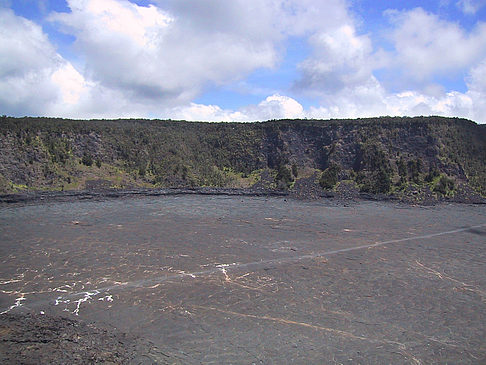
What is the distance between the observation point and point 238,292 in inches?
452

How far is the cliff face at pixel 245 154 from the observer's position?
36719 mm

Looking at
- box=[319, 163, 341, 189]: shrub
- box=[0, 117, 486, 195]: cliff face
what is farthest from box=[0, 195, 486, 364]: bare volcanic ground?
box=[319, 163, 341, 189]: shrub

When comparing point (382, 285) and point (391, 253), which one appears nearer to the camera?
point (382, 285)

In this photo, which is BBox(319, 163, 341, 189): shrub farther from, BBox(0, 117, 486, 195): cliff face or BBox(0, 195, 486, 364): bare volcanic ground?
BBox(0, 195, 486, 364): bare volcanic ground

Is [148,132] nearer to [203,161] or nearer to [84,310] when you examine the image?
[203,161]

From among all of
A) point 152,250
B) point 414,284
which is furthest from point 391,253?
point 152,250

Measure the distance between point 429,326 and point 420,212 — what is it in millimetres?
19773

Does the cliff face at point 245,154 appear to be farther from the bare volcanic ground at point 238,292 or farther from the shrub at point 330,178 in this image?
the bare volcanic ground at point 238,292

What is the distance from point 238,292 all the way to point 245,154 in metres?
40.5

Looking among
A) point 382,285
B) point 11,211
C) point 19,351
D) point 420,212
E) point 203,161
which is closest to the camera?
point 19,351

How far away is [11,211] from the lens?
24438mm

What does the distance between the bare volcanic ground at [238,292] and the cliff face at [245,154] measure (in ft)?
51.3

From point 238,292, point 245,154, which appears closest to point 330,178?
point 245,154

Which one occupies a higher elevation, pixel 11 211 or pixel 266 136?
pixel 266 136
